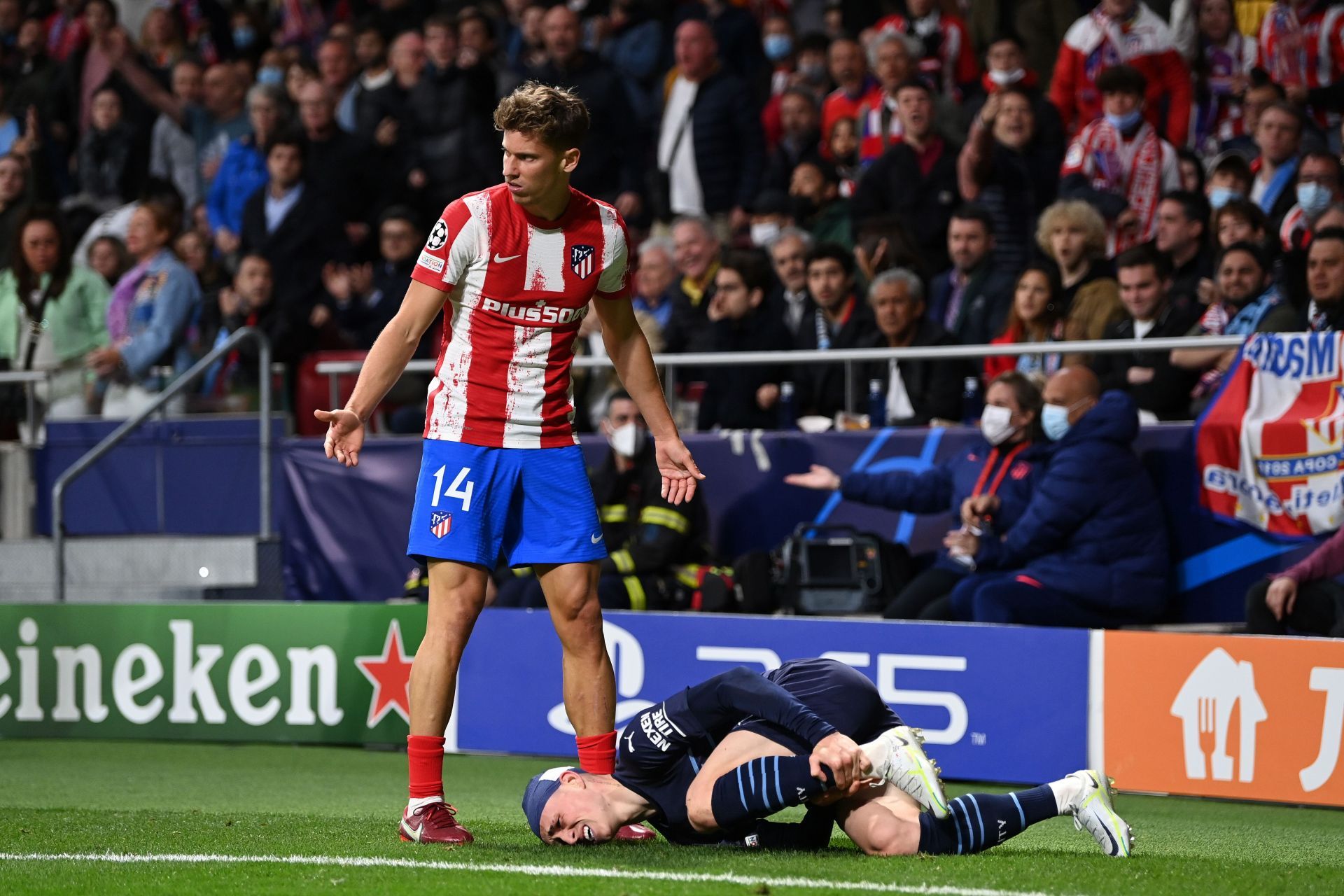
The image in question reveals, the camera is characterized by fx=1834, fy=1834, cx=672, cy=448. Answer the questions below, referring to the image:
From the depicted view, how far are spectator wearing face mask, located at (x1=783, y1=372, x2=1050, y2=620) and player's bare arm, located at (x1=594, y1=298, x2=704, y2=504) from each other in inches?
125

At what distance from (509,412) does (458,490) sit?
28 cm

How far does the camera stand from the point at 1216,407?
867 cm

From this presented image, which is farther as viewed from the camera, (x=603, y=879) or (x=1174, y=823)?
(x=1174, y=823)

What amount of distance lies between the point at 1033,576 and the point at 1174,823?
1822mm

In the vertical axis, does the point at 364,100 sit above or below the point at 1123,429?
above

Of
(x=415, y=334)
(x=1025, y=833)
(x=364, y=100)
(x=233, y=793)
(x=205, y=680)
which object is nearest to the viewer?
(x=415, y=334)

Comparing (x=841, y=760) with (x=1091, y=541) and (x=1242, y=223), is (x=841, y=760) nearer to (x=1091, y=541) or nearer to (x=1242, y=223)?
(x=1091, y=541)

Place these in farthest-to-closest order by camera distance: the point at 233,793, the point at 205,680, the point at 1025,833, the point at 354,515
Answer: the point at 354,515, the point at 205,680, the point at 233,793, the point at 1025,833

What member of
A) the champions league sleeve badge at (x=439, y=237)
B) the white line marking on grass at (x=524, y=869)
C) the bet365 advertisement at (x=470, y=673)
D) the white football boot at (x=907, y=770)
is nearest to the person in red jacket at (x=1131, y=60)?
the bet365 advertisement at (x=470, y=673)

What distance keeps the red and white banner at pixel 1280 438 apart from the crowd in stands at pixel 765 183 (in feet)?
1.17

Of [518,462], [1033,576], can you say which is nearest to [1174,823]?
[1033,576]

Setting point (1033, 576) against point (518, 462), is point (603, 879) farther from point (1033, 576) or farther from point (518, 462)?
point (1033, 576)

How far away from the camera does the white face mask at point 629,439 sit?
9.78 meters

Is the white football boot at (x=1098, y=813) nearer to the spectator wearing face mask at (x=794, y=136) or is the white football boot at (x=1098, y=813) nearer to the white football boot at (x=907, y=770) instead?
the white football boot at (x=907, y=770)
